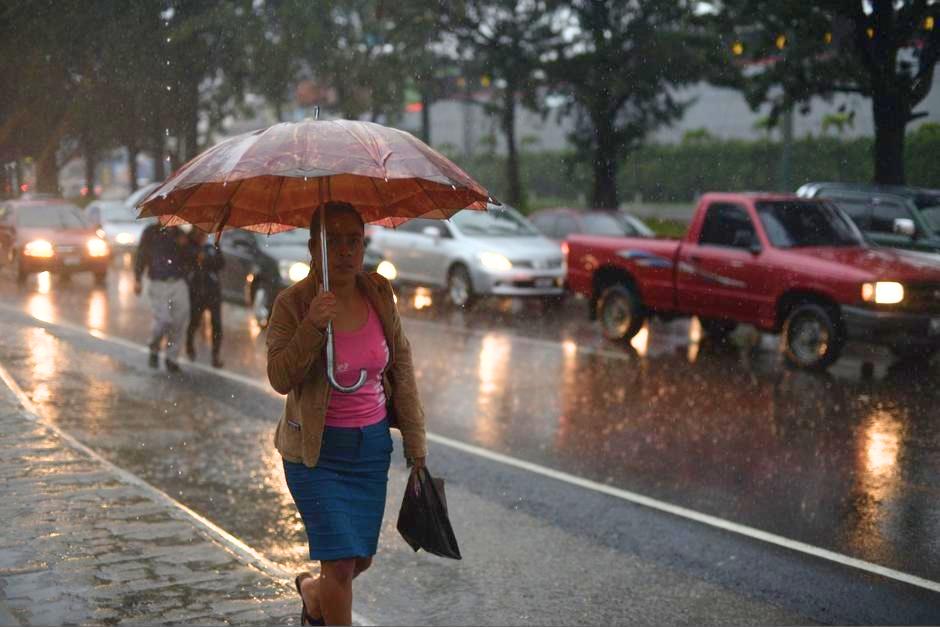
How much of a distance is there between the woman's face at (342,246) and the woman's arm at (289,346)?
210mm

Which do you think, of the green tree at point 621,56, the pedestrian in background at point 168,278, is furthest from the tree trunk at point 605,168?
the pedestrian in background at point 168,278

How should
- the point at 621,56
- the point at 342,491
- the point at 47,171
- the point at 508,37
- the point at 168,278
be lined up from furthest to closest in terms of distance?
the point at 508,37 < the point at 621,56 < the point at 47,171 < the point at 168,278 < the point at 342,491

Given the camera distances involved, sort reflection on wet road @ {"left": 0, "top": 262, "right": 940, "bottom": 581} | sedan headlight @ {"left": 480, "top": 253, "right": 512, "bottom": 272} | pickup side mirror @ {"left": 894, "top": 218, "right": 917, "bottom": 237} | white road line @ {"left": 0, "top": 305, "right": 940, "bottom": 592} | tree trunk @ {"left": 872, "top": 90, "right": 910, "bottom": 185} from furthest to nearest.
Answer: sedan headlight @ {"left": 480, "top": 253, "right": 512, "bottom": 272} → tree trunk @ {"left": 872, "top": 90, "right": 910, "bottom": 185} → pickup side mirror @ {"left": 894, "top": 218, "right": 917, "bottom": 237} → reflection on wet road @ {"left": 0, "top": 262, "right": 940, "bottom": 581} → white road line @ {"left": 0, "top": 305, "right": 940, "bottom": 592}

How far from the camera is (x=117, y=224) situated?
110ft

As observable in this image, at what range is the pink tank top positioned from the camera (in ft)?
13.8

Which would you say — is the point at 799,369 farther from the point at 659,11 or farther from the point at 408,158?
the point at 659,11

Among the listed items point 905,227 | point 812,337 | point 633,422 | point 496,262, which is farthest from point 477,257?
point 633,422

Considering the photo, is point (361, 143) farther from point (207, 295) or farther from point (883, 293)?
point (207, 295)

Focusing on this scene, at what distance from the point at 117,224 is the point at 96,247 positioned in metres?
10.5

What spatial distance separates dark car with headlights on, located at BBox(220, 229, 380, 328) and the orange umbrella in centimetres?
1199

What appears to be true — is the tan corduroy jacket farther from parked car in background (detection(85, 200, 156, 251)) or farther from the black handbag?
parked car in background (detection(85, 200, 156, 251))

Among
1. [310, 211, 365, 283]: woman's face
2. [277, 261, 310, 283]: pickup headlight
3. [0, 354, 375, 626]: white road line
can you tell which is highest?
[310, 211, 365, 283]: woman's face

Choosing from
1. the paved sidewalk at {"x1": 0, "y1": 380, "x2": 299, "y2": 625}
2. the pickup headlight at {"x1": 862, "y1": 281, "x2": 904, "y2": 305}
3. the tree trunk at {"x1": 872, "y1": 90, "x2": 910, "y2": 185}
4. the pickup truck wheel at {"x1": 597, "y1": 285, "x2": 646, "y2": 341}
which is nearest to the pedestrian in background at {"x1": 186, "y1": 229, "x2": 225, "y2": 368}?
the pickup truck wheel at {"x1": 597, "y1": 285, "x2": 646, "y2": 341}

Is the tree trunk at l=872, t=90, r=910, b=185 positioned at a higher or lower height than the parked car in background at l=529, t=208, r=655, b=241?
higher
